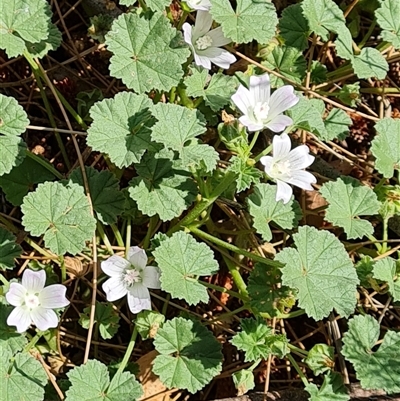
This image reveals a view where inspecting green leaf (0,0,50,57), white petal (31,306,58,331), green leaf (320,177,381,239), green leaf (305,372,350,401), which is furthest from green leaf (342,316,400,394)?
green leaf (0,0,50,57)

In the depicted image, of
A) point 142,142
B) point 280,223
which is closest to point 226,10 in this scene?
point 142,142

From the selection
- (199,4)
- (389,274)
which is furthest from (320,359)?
(199,4)

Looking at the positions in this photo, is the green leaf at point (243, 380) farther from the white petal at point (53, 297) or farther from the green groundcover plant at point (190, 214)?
the white petal at point (53, 297)

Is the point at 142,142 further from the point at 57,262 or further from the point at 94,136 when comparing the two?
the point at 57,262

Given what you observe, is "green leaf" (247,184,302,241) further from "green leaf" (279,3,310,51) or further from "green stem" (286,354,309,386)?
"green leaf" (279,3,310,51)

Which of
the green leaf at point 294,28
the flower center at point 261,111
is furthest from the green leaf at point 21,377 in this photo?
the green leaf at point 294,28
